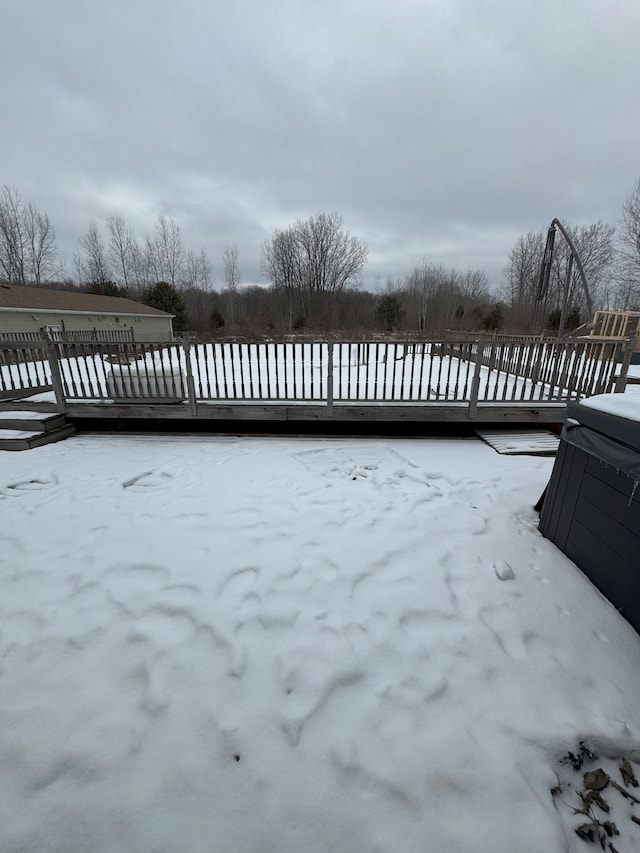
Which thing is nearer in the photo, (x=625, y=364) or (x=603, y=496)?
(x=603, y=496)

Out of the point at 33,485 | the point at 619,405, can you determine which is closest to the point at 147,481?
the point at 33,485

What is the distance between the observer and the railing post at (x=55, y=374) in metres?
5.26

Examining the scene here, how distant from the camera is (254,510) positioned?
329 cm

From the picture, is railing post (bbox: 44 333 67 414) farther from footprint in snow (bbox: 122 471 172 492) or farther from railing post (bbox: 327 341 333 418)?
railing post (bbox: 327 341 333 418)

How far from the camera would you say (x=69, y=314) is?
1841 cm

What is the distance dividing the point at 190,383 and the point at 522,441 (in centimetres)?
516

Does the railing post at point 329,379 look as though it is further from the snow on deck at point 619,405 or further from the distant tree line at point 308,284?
the distant tree line at point 308,284

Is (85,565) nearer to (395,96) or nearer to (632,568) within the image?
(632,568)

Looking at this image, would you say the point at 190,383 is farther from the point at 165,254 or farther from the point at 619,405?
the point at 165,254

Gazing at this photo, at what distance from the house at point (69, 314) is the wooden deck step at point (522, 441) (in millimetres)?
14346

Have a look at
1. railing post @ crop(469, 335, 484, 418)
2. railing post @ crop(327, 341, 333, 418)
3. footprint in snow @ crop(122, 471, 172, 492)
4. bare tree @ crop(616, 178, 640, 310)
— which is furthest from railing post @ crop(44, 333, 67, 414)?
bare tree @ crop(616, 178, 640, 310)

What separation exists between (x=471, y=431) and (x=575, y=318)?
2952 centimetres

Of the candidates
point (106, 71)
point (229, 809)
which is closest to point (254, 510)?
point (229, 809)

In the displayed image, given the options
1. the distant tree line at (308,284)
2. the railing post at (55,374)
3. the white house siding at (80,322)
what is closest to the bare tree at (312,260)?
the distant tree line at (308,284)
